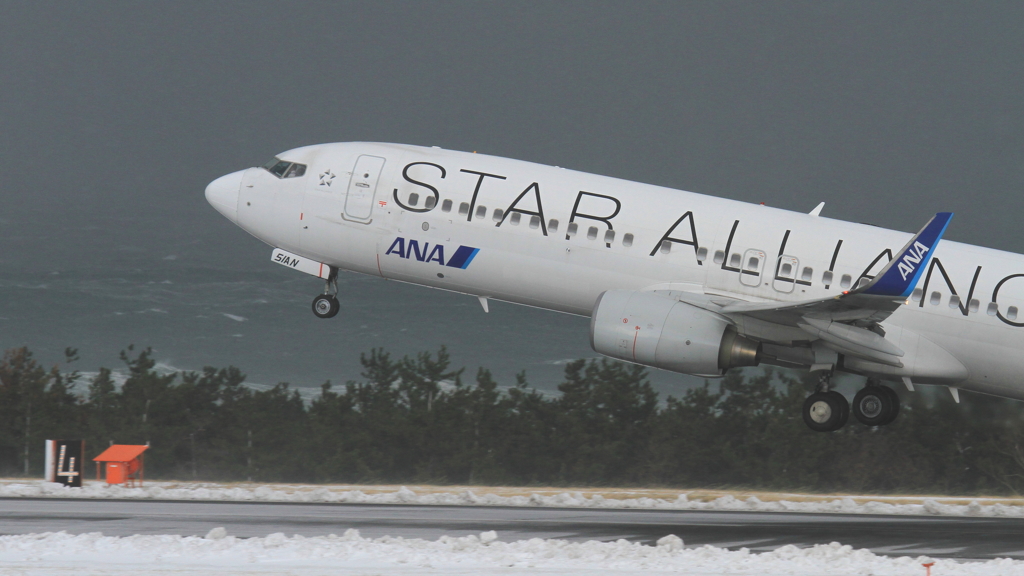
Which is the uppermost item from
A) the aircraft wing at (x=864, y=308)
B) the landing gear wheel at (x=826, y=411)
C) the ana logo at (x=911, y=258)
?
the ana logo at (x=911, y=258)

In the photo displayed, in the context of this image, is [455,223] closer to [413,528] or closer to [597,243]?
[597,243]

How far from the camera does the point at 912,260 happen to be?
18250 millimetres

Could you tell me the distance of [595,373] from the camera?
54219mm

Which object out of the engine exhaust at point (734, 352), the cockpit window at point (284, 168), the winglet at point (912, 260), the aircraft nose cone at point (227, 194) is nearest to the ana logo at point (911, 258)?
the winglet at point (912, 260)

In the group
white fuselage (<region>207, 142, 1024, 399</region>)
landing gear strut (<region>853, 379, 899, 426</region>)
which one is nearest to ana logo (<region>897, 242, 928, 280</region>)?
white fuselage (<region>207, 142, 1024, 399</region>)

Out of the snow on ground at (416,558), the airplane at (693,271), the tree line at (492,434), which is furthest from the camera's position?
the tree line at (492,434)

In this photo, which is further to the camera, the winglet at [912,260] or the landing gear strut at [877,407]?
the landing gear strut at [877,407]

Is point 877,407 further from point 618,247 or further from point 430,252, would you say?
point 430,252

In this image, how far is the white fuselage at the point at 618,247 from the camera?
2134 centimetres

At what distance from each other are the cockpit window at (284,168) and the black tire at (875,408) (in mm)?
13133

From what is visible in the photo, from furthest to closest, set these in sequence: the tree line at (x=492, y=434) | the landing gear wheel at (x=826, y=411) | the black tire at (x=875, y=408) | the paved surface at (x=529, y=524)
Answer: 1. the tree line at (x=492, y=434)
2. the black tire at (x=875, y=408)
3. the landing gear wheel at (x=826, y=411)
4. the paved surface at (x=529, y=524)

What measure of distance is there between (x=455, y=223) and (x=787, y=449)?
98.9 feet

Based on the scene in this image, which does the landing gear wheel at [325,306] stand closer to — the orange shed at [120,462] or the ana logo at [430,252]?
the ana logo at [430,252]

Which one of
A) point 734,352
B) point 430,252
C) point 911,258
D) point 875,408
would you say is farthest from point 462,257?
point 875,408
